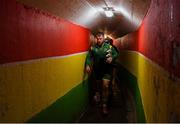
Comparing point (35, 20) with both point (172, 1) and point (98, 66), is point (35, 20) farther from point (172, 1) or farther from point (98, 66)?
point (98, 66)

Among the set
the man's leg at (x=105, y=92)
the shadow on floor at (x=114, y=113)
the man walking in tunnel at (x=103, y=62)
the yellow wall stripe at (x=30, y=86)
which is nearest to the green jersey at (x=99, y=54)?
the man walking in tunnel at (x=103, y=62)

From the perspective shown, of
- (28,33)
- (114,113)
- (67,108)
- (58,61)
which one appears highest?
(28,33)

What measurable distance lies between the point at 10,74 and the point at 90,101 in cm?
696

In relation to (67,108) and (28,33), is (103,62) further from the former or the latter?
(28,33)

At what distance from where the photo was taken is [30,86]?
3.79 metres

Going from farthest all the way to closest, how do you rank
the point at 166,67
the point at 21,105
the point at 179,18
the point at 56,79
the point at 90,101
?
the point at 90,101
the point at 56,79
the point at 21,105
the point at 166,67
the point at 179,18

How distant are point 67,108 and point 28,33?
9.82 feet

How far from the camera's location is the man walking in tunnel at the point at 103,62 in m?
8.61

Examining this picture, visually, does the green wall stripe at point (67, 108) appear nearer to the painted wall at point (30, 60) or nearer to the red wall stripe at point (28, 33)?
the painted wall at point (30, 60)

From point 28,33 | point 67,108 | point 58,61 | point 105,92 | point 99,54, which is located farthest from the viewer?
point 99,54

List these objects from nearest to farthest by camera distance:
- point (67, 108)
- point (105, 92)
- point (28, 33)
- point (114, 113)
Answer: point (28, 33)
point (67, 108)
point (114, 113)
point (105, 92)

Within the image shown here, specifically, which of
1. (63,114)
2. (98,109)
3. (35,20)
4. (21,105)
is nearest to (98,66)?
(98,109)

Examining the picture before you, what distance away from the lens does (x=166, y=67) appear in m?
2.43

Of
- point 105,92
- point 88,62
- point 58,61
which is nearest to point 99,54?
point 88,62
